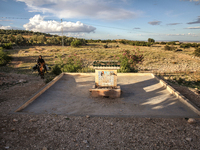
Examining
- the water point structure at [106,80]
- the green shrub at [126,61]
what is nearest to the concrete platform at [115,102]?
the water point structure at [106,80]

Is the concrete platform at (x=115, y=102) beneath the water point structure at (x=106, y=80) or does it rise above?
beneath

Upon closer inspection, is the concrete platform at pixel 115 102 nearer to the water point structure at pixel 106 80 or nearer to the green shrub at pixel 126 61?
the water point structure at pixel 106 80

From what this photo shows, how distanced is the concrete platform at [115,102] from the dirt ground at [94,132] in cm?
47

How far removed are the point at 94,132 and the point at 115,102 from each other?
224cm

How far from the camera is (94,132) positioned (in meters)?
3.71

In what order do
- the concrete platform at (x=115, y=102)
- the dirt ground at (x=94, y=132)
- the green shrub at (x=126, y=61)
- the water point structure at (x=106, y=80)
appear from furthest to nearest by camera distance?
the green shrub at (x=126, y=61)
the water point structure at (x=106, y=80)
the concrete platform at (x=115, y=102)
the dirt ground at (x=94, y=132)

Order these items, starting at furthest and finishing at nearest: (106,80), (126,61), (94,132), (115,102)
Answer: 1. (126,61)
2. (106,80)
3. (115,102)
4. (94,132)

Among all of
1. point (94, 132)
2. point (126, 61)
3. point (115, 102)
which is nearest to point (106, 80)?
point (115, 102)

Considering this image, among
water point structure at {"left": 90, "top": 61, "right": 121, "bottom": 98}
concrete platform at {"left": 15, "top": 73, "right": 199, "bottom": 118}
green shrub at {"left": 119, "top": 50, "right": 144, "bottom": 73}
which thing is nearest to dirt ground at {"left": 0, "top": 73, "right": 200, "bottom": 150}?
concrete platform at {"left": 15, "top": 73, "right": 199, "bottom": 118}

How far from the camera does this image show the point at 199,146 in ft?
10.7

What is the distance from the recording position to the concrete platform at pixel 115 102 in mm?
4887

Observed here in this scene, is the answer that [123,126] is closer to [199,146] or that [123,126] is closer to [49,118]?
[199,146]

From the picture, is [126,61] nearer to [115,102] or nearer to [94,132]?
[115,102]

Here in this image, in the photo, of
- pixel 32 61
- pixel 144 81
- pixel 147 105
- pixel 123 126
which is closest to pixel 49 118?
pixel 123 126
